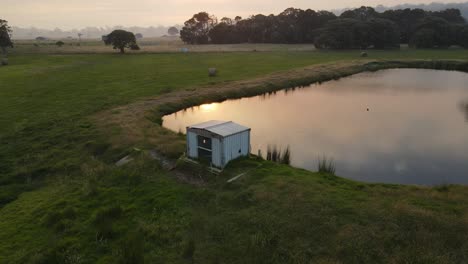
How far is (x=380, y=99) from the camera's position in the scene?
135 feet

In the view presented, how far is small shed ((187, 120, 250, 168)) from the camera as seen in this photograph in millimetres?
18645

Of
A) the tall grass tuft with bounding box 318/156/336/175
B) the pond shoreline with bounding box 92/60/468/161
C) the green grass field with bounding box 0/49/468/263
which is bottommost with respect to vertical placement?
the tall grass tuft with bounding box 318/156/336/175

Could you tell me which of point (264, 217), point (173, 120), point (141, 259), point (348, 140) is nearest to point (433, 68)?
point (348, 140)

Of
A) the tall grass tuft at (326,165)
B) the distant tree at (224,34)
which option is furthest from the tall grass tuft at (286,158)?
the distant tree at (224,34)

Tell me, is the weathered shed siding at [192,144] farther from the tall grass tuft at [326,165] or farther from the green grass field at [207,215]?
the tall grass tuft at [326,165]

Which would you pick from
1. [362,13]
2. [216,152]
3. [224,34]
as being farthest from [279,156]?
[224,34]

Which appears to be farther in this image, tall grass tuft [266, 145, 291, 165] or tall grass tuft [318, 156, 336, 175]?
tall grass tuft [266, 145, 291, 165]

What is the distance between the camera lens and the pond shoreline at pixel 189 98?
2480 cm

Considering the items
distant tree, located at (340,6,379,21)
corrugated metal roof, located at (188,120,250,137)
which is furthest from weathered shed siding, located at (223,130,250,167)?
distant tree, located at (340,6,379,21)

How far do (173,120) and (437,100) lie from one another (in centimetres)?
2974

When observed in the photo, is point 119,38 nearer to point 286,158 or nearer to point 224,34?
point 224,34

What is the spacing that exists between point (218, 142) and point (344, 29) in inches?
3455

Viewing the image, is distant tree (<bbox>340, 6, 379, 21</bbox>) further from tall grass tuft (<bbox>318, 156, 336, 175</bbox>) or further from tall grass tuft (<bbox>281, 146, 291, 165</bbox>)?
tall grass tuft (<bbox>281, 146, 291, 165</bbox>)

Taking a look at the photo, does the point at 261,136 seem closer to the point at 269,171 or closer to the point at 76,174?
the point at 269,171
